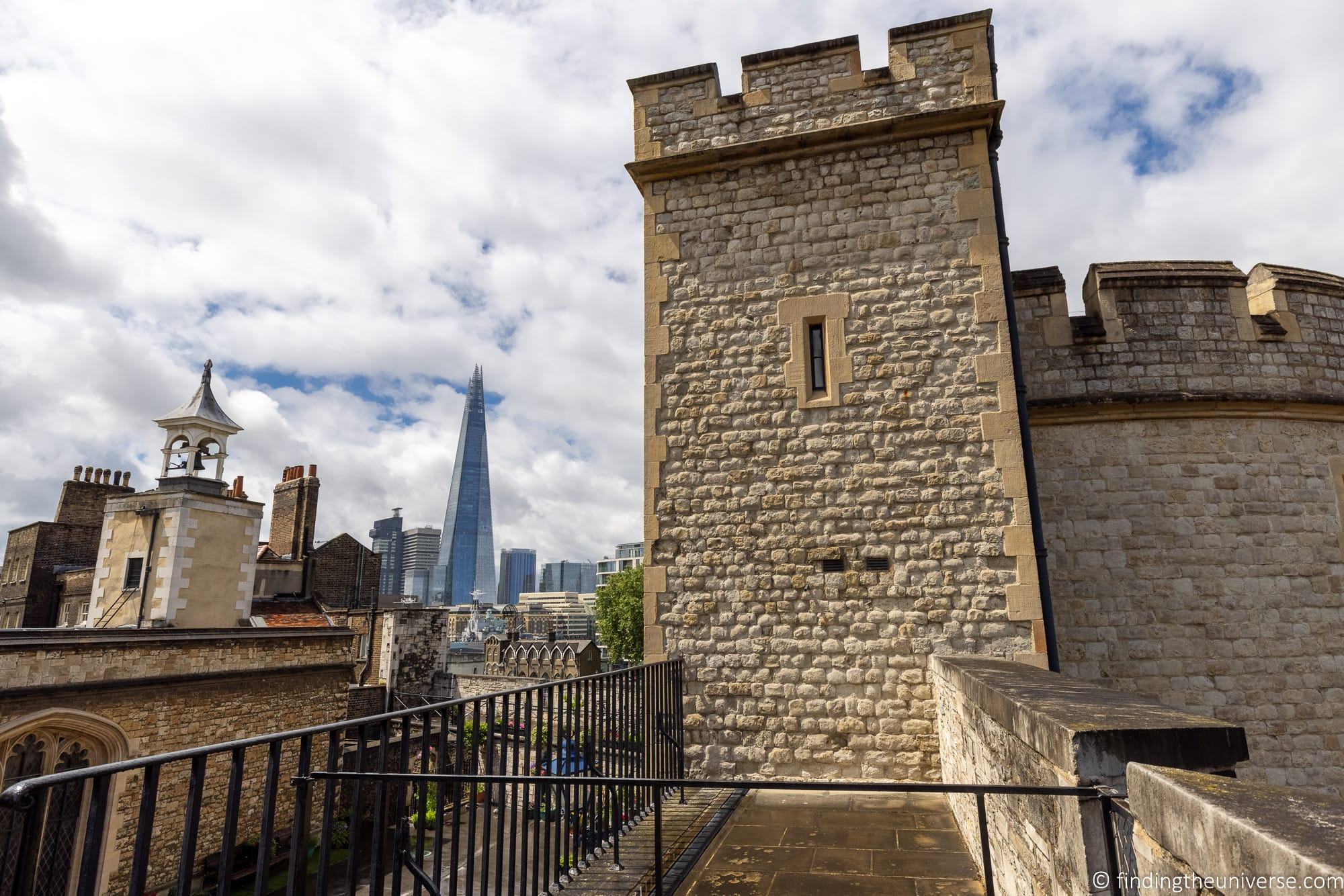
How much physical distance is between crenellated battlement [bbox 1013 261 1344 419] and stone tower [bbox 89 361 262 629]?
17373mm

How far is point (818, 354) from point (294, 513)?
25419mm

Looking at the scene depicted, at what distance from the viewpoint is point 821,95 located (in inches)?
280

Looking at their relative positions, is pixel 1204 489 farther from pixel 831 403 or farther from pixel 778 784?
pixel 778 784

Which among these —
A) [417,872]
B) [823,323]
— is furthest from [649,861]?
[823,323]

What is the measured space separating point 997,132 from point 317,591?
92.7 ft

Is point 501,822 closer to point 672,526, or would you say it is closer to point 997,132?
point 672,526

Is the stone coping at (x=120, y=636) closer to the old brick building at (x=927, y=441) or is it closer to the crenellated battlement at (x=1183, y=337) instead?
the old brick building at (x=927, y=441)

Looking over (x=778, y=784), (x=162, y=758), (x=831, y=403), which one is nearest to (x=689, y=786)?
(x=778, y=784)

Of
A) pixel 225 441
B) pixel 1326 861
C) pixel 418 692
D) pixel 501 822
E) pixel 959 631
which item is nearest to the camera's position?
pixel 1326 861

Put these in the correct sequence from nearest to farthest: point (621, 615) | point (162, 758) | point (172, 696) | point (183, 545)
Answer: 1. point (162, 758)
2. point (172, 696)
3. point (183, 545)
4. point (621, 615)

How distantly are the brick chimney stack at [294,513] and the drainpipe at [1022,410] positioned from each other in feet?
87.1

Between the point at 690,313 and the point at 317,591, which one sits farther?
the point at 317,591

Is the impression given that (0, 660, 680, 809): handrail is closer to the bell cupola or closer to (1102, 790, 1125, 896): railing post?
(1102, 790, 1125, 896): railing post

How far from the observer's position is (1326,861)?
1.16m
